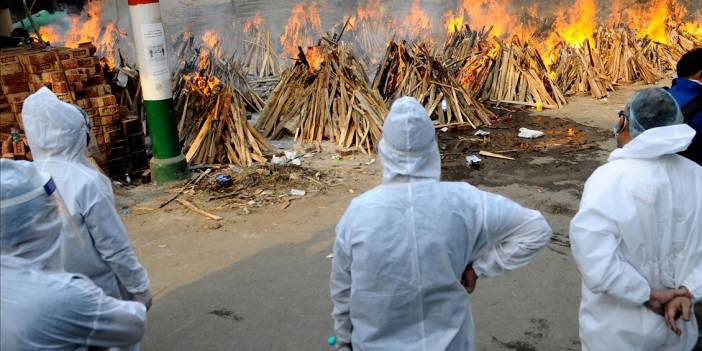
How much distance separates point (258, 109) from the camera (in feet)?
36.6

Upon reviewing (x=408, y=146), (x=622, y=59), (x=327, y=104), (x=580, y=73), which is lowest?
(x=580, y=73)

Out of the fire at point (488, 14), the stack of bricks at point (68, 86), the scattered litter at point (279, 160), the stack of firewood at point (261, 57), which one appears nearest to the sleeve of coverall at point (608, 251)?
the scattered litter at point (279, 160)

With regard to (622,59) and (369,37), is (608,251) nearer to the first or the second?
(622,59)

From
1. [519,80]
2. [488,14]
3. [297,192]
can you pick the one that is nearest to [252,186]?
[297,192]

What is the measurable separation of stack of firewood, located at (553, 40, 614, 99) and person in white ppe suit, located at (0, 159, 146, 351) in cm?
1266

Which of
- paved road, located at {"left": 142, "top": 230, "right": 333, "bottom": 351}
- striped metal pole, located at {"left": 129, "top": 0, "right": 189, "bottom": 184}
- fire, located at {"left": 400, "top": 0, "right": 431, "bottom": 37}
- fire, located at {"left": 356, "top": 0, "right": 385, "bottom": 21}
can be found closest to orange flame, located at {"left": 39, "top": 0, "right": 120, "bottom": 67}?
fire, located at {"left": 356, "top": 0, "right": 385, "bottom": 21}

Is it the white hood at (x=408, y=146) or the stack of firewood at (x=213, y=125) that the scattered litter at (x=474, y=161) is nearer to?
the stack of firewood at (x=213, y=125)

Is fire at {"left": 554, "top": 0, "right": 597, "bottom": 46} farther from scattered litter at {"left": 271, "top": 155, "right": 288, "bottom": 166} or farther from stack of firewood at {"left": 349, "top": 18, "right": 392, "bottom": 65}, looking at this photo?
scattered litter at {"left": 271, "top": 155, "right": 288, "bottom": 166}

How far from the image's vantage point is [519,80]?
12312mm

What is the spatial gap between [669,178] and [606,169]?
10.9 inches

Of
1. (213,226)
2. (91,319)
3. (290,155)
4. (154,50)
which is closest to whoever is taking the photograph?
(91,319)

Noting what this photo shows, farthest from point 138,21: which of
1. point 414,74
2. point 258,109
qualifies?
point 414,74

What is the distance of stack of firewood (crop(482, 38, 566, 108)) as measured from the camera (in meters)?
12.1

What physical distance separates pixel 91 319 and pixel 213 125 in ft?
22.4
